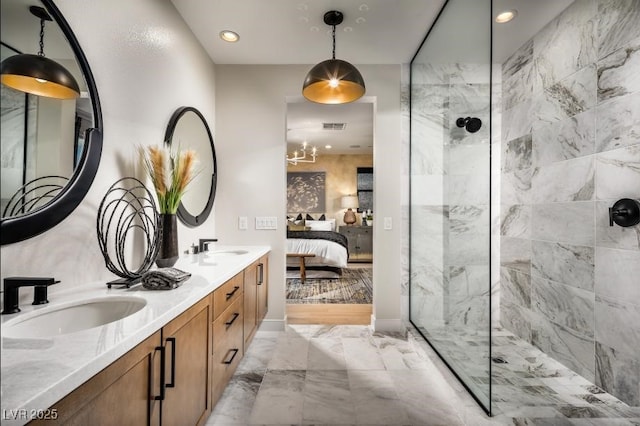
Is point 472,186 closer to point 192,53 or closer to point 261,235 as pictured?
point 261,235

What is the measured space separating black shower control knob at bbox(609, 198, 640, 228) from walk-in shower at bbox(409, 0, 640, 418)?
2.0 inches

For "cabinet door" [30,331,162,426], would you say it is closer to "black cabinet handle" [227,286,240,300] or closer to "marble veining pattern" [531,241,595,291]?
"black cabinet handle" [227,286,240,300]

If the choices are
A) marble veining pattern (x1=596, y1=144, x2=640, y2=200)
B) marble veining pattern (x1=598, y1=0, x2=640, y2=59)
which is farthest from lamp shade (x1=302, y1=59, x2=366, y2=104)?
marble veining pattern (x1=596, y1=144, x2=640, y2=200)

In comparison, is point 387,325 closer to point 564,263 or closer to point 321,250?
point 564,263

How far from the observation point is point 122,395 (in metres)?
0.85

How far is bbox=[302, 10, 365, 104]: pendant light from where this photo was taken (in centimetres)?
218

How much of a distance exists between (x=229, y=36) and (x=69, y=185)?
197cm

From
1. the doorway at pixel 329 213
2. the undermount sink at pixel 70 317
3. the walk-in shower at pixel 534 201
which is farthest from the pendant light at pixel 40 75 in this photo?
the doorway at pixel 329 213

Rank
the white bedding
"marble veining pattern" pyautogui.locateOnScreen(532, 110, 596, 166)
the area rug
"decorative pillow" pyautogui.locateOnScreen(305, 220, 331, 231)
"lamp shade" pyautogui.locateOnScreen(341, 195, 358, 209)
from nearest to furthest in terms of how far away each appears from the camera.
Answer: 1. "marble veining pattern" pyautogui.locateOnScreen(532, 110, 596, 166)
2. the area rug
3. the white bedding
4. "decorative pillow" pyautogui.locateOnScreen(305, 220, 331, 231)
5. "lamp shade" pyautogui.locateOnScreen(341, 195, 358, 209)

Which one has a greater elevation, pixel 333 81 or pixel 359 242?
pixel 333 81

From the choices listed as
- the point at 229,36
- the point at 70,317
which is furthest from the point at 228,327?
the point at 229,36

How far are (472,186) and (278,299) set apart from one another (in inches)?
81.6

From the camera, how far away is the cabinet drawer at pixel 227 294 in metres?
1.60

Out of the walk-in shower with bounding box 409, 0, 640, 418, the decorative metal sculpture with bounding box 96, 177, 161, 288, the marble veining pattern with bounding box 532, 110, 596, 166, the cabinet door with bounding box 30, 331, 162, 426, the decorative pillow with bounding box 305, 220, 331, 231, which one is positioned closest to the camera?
the cabinet door with bounding box 30, 331, 162, 426
